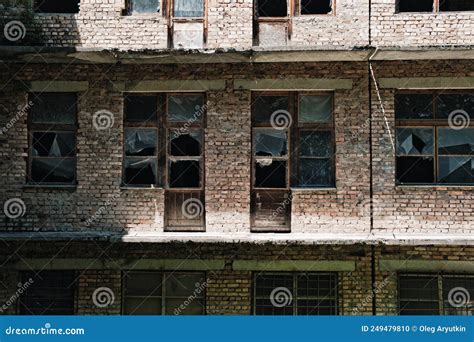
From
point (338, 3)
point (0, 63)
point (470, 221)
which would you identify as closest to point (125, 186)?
point (0, 63)

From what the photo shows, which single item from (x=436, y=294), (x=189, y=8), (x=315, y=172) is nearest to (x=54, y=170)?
(x=189, y=8)

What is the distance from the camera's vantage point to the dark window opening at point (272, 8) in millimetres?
11930

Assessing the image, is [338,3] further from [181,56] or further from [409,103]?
[181,56]

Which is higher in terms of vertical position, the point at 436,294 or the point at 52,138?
the point at 52,138

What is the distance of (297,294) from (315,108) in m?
3.55

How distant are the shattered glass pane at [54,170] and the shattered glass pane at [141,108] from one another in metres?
1.45

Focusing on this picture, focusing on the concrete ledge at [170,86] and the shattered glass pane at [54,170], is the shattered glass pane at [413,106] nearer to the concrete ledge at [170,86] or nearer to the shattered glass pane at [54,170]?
the concrete ledge at [170,86]

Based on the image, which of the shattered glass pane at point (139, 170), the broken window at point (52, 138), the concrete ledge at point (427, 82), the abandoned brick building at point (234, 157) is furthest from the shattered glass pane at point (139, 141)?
the concrete ledge at point (427, 82)

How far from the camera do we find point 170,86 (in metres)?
11.6


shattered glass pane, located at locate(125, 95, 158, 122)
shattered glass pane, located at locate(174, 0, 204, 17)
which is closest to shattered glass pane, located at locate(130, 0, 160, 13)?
shattered glass pane, located at locate(174, 0, 204, 17)

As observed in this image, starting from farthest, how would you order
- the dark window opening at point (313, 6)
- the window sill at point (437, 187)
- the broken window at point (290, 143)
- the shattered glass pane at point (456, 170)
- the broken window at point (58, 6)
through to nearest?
the broken window at point (58, 6) → the dark window opening at point (313, 6) → the broken window at point (290, 143) → the shattered glass pane at point (456, 170) → the window sill at point (437, 187)

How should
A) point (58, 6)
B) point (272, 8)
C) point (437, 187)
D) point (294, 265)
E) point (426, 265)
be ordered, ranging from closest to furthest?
point (426, 265) → point (294, 265) → point (437, 187) → point (272, 8) → point (58, 6)

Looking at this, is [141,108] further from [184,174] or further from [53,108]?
[53,108]

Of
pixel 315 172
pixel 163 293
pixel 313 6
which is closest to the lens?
pixel 163 293
